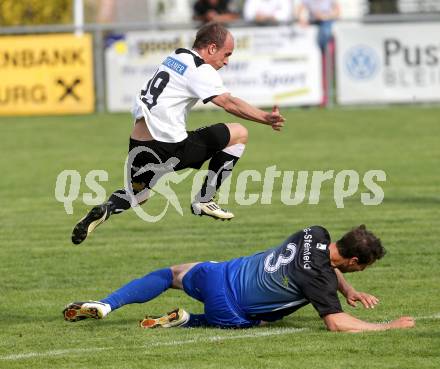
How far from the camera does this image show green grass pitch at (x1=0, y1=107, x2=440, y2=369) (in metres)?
7.73

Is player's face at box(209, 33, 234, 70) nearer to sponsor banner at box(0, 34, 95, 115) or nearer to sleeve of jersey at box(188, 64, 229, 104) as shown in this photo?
sleeve of jersey at box(188, 64, 229, 104)

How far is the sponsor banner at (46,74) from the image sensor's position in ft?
82.8

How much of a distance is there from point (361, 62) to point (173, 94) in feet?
51.1

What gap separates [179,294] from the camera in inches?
402

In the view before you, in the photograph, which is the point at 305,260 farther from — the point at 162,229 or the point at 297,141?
the point at 297,141

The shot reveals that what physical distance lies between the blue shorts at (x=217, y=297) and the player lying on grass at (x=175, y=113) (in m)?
1.27

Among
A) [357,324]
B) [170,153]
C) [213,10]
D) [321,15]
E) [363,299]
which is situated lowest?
[357,324]

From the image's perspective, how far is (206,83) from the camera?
9.48 meters

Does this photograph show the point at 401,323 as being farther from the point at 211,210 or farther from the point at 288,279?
the point at 211,210

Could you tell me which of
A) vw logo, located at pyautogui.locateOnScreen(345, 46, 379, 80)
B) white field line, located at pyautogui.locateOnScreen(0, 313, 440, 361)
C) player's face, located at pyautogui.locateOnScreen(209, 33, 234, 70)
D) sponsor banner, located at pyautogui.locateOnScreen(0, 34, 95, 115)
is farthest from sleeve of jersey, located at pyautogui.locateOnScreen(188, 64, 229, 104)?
sponsor banner, located at pyautogui.locateOnScreen(0, 34, 95, 115)

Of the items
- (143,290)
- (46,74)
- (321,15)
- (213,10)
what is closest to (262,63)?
→ (321,15)

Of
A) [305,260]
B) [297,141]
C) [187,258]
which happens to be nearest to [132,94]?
[297,141]

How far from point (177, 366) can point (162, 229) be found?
6.25 metres

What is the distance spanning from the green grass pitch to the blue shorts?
112 millimetres
